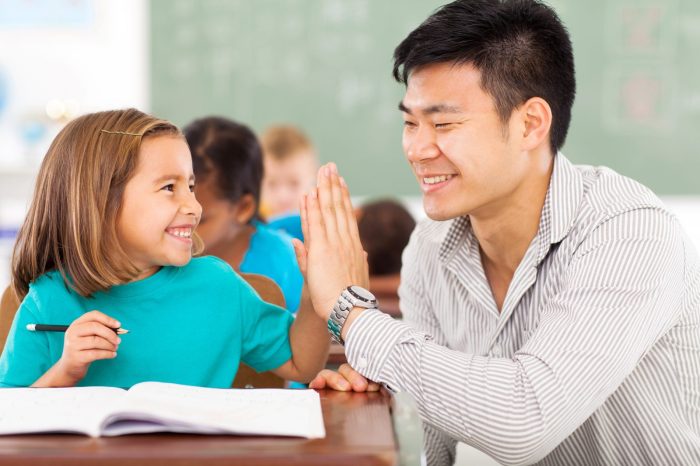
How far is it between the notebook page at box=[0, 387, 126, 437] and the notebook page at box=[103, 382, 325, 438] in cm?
3

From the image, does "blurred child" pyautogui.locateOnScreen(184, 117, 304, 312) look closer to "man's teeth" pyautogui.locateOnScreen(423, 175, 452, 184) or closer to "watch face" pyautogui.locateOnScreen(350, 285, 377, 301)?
"man's teeth" pyautogui.locateOnScreen(423, 175, 452, 184)

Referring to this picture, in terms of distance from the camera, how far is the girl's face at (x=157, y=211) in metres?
1.61

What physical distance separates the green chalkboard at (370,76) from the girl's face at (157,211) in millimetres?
3619

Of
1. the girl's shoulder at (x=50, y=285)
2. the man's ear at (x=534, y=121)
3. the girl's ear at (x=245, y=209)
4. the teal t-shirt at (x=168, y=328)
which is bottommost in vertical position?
the girl's ear at (x=245, y=209)

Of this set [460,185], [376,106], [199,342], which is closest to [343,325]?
[199,342]

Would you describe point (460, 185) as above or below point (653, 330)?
above

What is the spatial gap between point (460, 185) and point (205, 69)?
383 centimetres

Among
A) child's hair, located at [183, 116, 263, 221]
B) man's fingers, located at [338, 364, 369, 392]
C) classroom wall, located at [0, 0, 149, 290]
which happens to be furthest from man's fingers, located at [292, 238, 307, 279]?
classroom wall, located at [0, 0, 149, 290]

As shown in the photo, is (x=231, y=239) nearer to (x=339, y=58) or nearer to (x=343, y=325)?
(x=343, y=325)

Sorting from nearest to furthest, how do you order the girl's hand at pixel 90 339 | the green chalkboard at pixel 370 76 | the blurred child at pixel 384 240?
1. the girl's hand at pixel 90 339
2. the blurred child at pixel 384 240
3. the green chalkboard at pixel 370 76

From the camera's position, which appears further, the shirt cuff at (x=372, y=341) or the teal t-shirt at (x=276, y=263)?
the teal t-shirt at (x=276, y=263)

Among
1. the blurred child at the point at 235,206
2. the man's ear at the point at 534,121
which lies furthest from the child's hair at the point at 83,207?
the blurred child at the point at 235,206

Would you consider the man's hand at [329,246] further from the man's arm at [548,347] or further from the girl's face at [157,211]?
the girl's face at [157,211]

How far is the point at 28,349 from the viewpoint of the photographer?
1.50 meters
